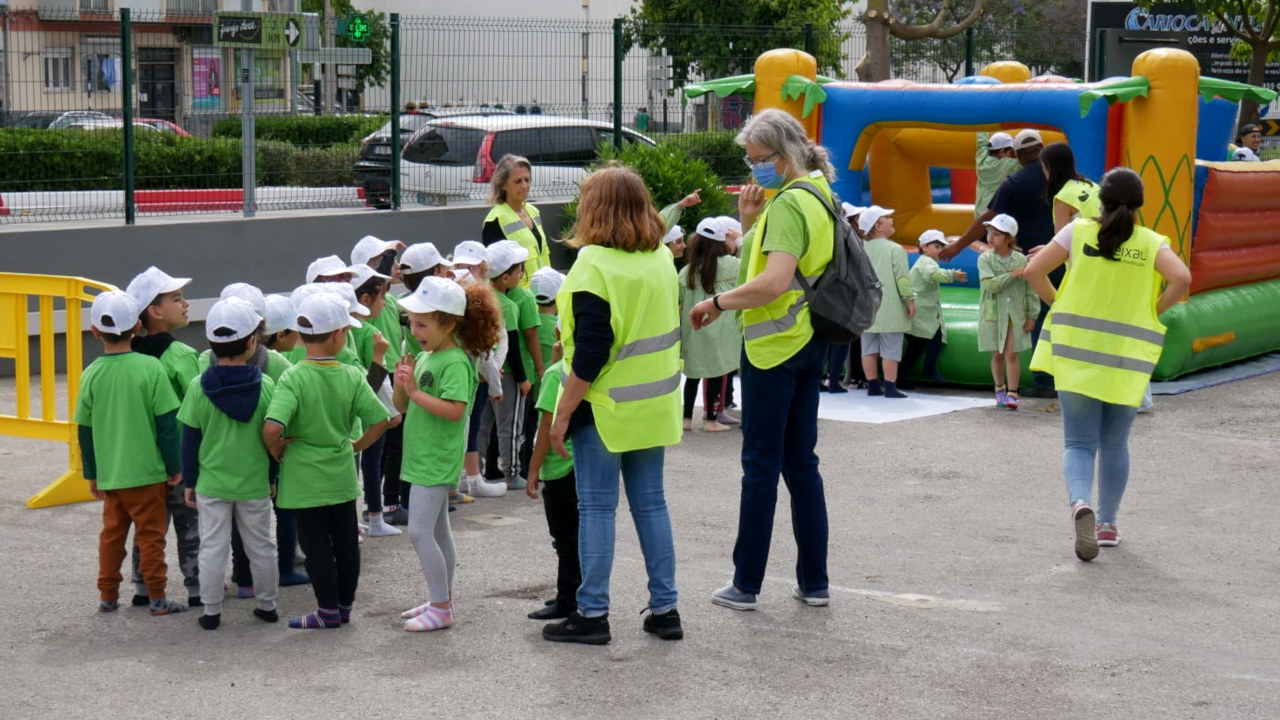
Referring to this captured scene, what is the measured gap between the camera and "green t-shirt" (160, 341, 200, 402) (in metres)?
6.00

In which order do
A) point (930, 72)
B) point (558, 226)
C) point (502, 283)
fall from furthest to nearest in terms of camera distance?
point (930, 72) < point (558, 226) < point (502, 283)

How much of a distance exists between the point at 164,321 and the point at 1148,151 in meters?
7.58

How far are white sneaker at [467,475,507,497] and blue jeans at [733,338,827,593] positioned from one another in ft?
7.52

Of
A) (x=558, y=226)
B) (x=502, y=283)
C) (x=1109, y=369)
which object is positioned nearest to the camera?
(x=1109, y=369)

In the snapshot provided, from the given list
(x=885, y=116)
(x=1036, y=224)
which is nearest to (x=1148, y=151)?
(x=1036, y=224)

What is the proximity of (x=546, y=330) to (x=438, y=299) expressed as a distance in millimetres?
2489

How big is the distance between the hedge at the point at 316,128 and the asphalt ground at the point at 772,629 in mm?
5410

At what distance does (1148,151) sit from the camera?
1118cm

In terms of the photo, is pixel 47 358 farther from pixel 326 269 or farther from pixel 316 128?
pixel 316 128

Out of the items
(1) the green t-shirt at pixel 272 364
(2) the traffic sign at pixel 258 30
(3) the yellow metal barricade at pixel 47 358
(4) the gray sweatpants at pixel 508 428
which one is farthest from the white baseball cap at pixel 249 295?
(2) the traffic sign at pixel 258 30

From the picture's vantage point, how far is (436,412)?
5555 mm

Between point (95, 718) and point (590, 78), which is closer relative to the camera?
point (95, 718)

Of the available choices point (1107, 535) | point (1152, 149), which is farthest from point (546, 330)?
point (1152, 149)

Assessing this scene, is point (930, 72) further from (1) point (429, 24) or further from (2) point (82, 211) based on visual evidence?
(2) point (82, 211)
